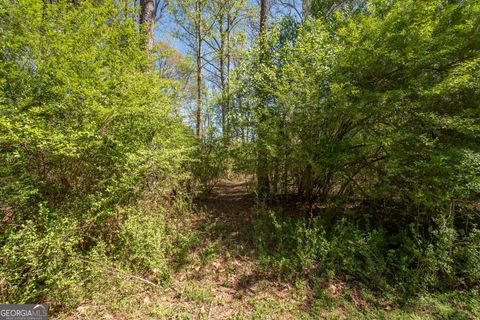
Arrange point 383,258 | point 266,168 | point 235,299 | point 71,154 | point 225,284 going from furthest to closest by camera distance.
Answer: point 266,168
point 383,258
point 225,284
point 235,299
point 71,154

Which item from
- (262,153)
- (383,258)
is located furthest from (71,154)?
(383,258)

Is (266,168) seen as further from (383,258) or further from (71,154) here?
(71,154)

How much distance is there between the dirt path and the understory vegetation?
2 centimetres

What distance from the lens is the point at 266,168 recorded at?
4.68 meters

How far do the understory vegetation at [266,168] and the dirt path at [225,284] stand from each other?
0.08 feet

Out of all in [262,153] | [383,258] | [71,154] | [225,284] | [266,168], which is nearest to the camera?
[71,154]

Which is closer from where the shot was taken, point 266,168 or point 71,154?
point 71,154

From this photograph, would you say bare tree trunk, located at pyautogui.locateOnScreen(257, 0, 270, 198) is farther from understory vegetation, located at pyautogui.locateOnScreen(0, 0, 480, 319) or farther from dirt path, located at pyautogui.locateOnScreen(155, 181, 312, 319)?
dirt path, located at pyautogui.locateOnScreen(155, 181, 312, 319)

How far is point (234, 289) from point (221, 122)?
12.0 feet

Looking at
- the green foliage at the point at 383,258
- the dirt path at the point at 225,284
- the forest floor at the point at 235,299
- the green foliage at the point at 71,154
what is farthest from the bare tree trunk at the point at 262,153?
the green foliage at the point at 71,154

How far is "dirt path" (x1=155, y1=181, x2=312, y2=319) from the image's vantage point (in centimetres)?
264

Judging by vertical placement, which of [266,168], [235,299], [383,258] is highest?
[266,168]

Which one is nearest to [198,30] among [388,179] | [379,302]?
[388,179]

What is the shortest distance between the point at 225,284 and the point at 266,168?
244cm
